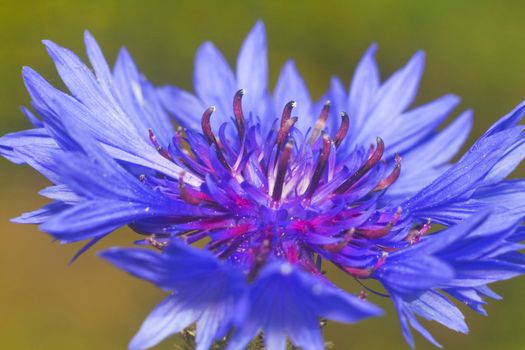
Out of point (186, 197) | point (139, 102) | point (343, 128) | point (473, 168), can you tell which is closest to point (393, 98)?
point (343, 128)

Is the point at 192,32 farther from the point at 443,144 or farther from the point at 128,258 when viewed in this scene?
the point at 128,258

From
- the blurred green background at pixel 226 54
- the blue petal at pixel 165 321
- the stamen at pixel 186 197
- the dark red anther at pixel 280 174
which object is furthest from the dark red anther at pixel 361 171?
the blurred green background at pixel 226 54

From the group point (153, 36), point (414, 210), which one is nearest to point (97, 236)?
point (414, 210)

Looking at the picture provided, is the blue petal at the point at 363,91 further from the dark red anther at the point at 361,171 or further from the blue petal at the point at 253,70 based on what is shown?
the dark red anther at the point at 361,171

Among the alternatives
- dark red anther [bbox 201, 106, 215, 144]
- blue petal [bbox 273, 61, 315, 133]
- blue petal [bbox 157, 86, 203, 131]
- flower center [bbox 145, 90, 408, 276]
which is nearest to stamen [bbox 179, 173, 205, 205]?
flower center [bbox 145, 90, 408, 276]

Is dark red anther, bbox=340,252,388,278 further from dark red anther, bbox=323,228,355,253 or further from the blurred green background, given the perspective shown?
the blurred green background

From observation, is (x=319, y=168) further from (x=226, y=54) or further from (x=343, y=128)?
(x=226, y=54)
